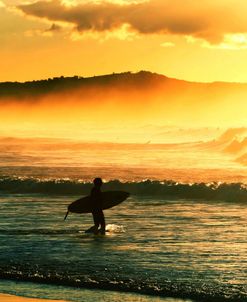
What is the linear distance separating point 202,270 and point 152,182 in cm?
2021

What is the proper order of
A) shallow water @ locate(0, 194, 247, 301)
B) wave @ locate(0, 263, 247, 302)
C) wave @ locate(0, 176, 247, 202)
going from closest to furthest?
1. wave @ locate(0, 263, 247, 302)
2. shallow water @ locate(0, 194, 247, 301)
3. wave @ locate(0, 176, 247, 202)

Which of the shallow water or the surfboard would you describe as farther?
the surfboard

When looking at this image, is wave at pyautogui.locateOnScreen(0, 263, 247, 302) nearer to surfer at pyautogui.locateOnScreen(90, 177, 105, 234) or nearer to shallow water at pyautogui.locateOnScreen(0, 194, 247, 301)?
shallow water at pyautogui.locateOnScreen(0, 194, 247, 301)

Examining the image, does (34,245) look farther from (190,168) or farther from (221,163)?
(221,163)

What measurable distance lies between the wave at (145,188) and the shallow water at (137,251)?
4721 millimetres

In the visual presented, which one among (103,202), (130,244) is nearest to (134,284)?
(130,244)

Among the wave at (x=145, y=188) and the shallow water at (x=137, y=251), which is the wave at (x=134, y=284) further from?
the wave at (x=145, y=188)

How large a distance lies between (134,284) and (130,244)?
15.2ft

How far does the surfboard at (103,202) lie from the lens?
25.4m

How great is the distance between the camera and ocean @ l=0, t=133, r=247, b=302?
15609 mm

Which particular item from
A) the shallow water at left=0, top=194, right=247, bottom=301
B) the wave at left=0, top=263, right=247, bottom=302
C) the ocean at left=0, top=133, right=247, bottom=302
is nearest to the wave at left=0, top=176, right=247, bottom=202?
the ocean at left=0, top=133, right=247, bottom=302

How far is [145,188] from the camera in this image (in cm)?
3666

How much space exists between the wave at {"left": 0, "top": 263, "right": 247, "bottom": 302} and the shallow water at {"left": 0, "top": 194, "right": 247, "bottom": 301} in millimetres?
17

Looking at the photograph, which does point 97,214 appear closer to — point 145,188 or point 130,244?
point 130,244
